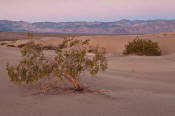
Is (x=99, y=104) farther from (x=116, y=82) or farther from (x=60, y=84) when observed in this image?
(x=116, y=82)

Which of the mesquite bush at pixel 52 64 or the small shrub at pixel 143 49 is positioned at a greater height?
the mesquite bush at pixel 52 64

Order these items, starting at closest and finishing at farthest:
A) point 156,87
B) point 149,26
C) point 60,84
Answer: point 60,84
point 156,87
point 149,26

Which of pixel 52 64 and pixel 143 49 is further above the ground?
pixel 52 64

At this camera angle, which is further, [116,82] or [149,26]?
[149,26]

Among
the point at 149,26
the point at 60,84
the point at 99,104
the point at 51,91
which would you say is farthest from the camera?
the point at 149,26

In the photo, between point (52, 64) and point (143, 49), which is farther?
point (143, 49)

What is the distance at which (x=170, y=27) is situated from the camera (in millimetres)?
162500

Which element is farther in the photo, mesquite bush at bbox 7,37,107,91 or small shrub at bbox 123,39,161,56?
small shrub at bbox 123,39,161,56

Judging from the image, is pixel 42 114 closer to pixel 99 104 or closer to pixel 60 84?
pixel 99 104

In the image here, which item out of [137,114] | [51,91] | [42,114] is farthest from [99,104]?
[51,91]

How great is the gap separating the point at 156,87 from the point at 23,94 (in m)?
4.18

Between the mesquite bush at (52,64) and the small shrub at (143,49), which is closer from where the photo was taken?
the mesquite bush at (52,64)

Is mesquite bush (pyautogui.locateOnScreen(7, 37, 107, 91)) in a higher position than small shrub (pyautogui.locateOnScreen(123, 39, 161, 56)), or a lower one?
higher

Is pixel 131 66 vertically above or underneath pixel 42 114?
underneath
